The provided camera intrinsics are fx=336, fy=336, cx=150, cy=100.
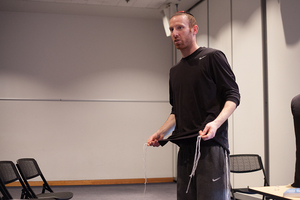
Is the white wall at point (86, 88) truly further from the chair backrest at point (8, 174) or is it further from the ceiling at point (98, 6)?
the chair backrest at point (8, 174)

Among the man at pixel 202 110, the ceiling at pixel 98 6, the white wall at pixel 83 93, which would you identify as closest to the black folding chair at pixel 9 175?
the man at pixel 202 110

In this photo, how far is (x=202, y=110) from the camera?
62.9 inches

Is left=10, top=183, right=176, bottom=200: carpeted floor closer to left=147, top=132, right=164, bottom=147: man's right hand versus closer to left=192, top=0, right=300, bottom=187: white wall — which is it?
left=192, top=0, right=300, bottom=187: white wall

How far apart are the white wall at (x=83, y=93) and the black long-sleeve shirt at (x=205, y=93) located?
5452mm

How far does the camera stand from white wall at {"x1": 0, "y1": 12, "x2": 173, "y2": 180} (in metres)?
6.69

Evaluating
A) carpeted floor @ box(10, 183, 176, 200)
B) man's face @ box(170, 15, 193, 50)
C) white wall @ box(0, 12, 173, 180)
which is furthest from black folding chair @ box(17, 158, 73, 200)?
white wall @ box(0, 12, 173, 180)

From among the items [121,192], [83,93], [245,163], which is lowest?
[121,192]

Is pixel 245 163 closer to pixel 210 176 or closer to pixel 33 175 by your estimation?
pixel 33 175

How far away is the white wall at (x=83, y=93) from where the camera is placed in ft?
21.9

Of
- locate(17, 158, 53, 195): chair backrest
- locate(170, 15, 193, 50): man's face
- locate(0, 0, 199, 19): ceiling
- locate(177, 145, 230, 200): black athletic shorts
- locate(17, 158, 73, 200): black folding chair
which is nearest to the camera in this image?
locate(177, 145, 230, 200): black athletic shorts

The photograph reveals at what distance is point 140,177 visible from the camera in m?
7.04

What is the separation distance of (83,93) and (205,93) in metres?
5.62

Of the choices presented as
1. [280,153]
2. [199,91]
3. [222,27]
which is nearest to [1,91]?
[222,27]

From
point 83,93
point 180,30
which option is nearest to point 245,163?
point 180,30
